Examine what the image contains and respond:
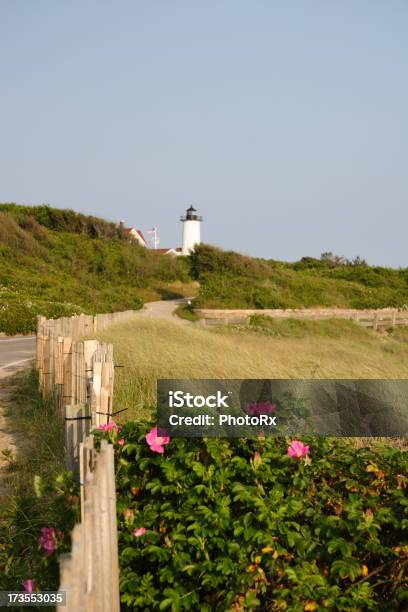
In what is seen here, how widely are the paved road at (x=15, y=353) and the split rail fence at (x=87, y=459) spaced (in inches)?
125

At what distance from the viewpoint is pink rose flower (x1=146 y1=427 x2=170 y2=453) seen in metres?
3.56

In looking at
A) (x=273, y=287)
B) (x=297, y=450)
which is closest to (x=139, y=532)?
→ (x=297, y=450)

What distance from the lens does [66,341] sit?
6.91 metres

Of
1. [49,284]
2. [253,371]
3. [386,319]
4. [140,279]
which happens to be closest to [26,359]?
[253,371]

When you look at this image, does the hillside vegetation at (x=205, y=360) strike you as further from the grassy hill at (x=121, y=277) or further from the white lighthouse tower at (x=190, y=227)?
the white lighthouse tower at (x=190, y=227)

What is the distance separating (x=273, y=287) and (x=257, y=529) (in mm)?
28044

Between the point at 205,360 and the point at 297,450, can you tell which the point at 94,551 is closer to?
the point at 297,450

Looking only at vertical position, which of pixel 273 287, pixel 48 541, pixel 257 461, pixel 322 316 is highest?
pixel 273 287

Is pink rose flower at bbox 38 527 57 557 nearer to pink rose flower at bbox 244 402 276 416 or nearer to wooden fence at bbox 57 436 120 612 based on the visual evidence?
wooden fence at bbox 57 436 120 612

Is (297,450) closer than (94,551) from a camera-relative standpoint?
No

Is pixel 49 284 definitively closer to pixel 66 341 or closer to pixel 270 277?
pixel 270 277

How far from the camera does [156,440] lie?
3.57 m

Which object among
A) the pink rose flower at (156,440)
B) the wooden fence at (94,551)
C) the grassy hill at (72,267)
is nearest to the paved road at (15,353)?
Answer: the grassy hill at (72,267)

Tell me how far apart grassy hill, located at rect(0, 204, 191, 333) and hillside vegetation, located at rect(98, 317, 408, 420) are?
10.2 m
